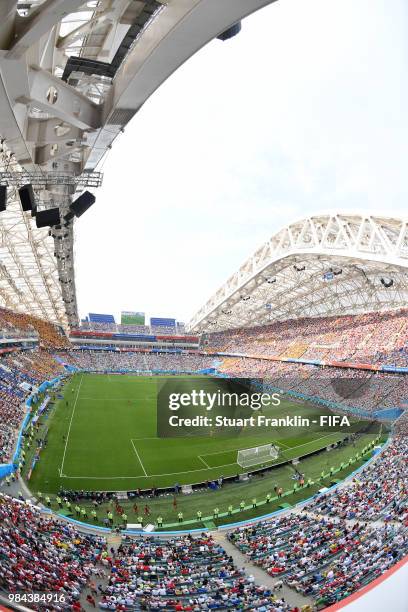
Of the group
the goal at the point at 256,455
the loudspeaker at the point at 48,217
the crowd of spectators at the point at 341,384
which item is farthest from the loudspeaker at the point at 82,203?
the crowd of spectators at the point at 341,384

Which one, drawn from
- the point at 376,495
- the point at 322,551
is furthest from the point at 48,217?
the point at 376,495

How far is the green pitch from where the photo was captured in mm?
16703

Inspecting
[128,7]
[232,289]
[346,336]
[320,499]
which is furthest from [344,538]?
[232,289]

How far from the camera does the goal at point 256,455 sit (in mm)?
19062

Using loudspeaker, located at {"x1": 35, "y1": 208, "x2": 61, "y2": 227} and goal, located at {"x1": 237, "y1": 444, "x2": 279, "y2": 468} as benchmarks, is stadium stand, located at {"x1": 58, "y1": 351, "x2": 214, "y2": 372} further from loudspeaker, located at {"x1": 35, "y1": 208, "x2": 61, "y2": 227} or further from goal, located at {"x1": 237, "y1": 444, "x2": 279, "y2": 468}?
loudspeaker, located at {"x1": 35, "y1": 208, "x2": 61, "y2": 227}

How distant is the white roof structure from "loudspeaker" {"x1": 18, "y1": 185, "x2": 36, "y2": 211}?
1.62 feet

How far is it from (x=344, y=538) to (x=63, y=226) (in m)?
15.7

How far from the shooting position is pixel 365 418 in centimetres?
2470

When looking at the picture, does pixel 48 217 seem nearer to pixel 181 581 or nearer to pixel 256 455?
pixel 181 581

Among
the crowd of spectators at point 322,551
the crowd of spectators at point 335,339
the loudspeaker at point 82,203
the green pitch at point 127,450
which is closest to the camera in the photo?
the crowd of spectators at point 322,551

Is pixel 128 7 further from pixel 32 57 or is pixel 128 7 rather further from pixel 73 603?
pixel 73 603

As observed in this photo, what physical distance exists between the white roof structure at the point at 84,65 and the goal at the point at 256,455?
47.5 ft

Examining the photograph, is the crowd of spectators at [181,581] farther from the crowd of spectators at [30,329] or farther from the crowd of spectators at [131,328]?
the crowd of spectators at [131,328]

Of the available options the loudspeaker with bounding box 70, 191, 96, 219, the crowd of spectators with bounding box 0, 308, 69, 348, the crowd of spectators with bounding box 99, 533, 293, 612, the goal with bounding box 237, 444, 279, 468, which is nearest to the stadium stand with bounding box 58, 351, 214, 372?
the crowd of spectators with bounding box 0, 308, 69, 348
